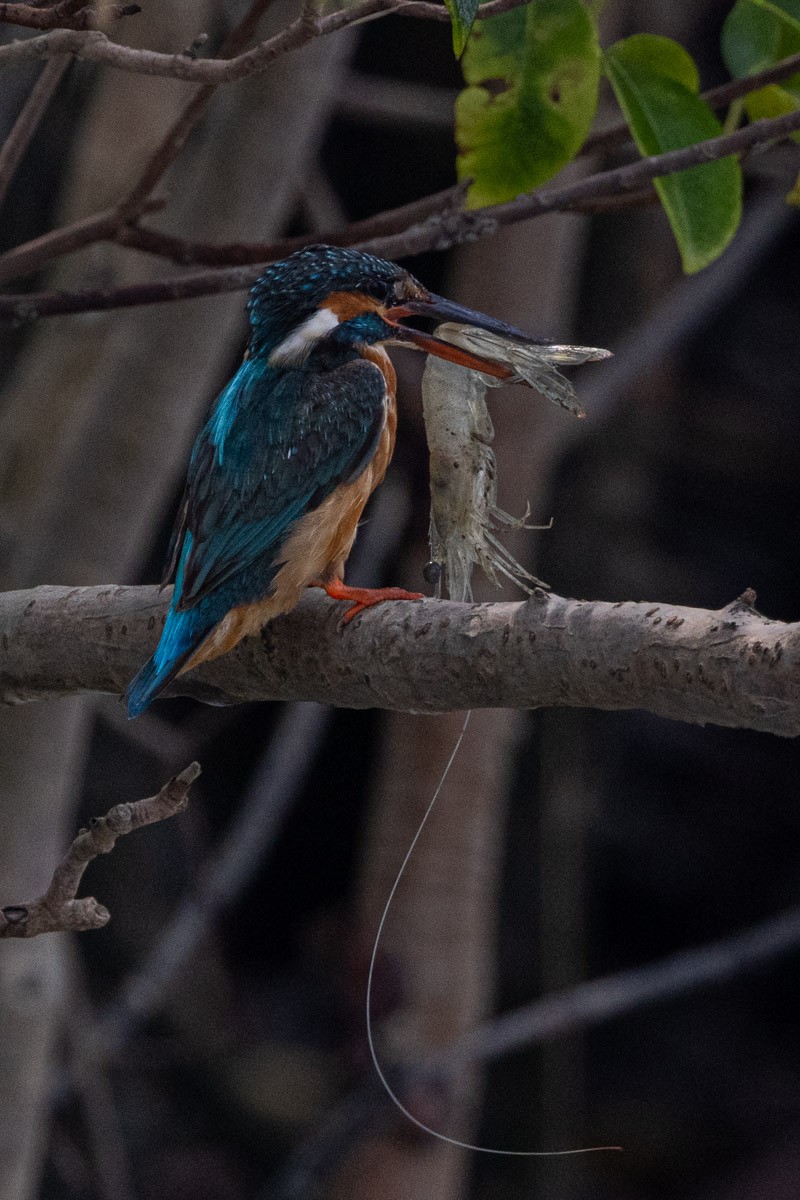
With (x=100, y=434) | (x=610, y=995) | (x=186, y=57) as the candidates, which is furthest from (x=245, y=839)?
(x=186, y=57)

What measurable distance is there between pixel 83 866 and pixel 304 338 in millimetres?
961

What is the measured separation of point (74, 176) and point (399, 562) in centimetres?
145

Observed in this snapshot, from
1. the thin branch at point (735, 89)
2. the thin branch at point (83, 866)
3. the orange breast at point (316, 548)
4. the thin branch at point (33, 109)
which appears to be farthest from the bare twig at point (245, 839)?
the thin branch at point (83, 866)

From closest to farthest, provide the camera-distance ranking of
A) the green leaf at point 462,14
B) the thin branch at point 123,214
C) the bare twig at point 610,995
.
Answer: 1. the green leaf at point 462,14
2. the thin branch at point 123,214
3. the bare twig at point 610,995

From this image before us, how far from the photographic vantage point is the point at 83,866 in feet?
4.49

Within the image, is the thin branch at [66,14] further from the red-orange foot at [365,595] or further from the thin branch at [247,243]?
the red-orange foot at [365,595]

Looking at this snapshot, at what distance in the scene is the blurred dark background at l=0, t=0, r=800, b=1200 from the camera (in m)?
2.96

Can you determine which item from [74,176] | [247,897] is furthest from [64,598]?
[247,897]

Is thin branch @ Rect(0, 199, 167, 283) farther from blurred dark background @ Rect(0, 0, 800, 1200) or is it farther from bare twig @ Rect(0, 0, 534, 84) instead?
blurred dark background @ Rect(0, 0, 800, 1200)

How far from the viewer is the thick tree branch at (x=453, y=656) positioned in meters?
1.22

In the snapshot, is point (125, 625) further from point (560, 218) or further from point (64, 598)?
point (560, 218)

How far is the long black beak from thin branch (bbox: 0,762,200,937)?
0.76 m

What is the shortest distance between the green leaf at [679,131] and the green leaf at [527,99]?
0.08 m

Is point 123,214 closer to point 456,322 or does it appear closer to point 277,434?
point 277,434
